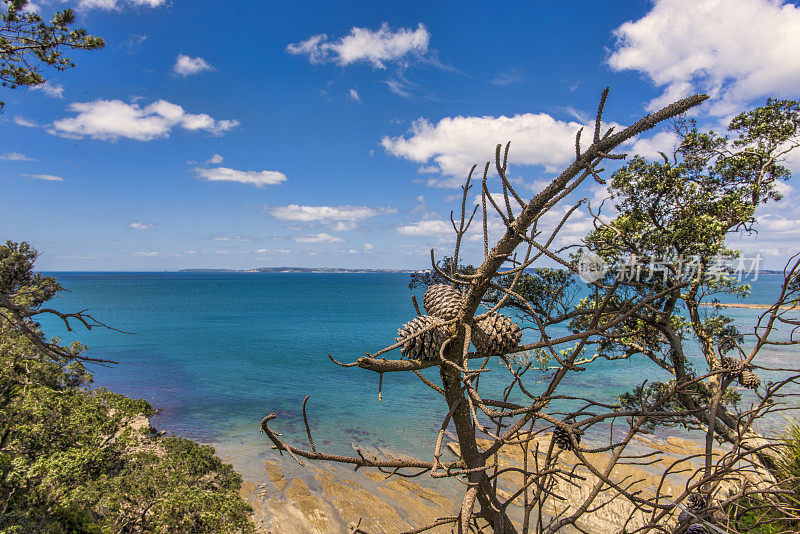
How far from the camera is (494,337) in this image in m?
1.42

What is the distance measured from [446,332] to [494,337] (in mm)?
200

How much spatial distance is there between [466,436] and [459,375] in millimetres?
250

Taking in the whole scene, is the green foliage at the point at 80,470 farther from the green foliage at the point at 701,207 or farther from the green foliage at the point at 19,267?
the green foliage at the point at 701,207

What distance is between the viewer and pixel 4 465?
558cm

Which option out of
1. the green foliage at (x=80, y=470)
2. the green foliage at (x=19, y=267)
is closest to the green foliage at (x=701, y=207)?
the green foliage at (x=80, y=470)

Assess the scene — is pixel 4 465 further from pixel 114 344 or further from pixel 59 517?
pixel 114 344

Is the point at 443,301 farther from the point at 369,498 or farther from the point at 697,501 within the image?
the point at 369,498

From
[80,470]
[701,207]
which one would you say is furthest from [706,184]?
[80,470]

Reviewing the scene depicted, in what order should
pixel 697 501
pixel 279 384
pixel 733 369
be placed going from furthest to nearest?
pixel 279 384, pixel 697 501, pixel 733 369

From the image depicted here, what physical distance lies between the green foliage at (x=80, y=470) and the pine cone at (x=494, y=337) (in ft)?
20.4

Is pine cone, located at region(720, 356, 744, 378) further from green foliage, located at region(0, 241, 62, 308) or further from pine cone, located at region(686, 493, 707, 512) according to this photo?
green foliage, located at region(0, 241, 62, 308)

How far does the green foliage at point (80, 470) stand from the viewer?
5863mm

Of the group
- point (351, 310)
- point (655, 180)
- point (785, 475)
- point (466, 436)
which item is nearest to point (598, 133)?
point (466, 436)

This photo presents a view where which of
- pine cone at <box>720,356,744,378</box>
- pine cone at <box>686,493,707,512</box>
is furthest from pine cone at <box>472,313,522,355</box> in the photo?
pine cone at <box>686,493,707,512</box>
